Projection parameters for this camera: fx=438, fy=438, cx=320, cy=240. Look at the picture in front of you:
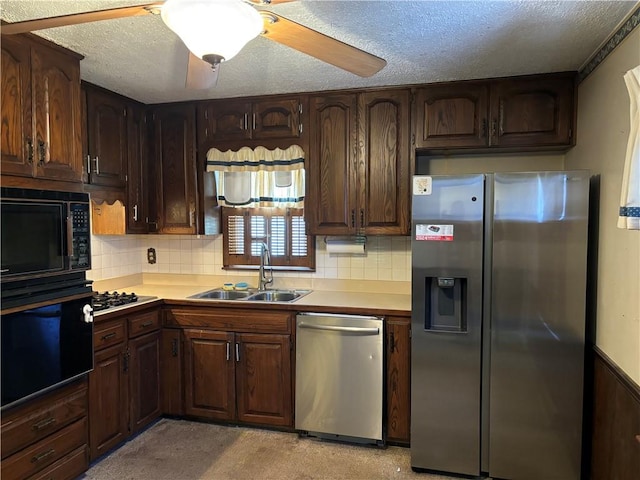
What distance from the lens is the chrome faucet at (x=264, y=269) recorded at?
11.0 ft

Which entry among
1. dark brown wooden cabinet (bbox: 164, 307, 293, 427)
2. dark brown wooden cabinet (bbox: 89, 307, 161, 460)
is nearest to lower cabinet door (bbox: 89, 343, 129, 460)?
dark brown wooden cabinet (bbox: 89, 307, 161, 460)

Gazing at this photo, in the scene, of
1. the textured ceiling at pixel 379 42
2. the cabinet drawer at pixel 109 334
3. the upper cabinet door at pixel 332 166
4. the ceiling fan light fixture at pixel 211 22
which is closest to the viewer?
the ceiling fan light fixture at pixel 211 22

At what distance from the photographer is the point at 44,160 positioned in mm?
2100

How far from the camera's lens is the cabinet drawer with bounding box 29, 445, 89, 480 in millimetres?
2090

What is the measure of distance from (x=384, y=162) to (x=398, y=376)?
4.46 ft

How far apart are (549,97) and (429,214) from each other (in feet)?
3.55

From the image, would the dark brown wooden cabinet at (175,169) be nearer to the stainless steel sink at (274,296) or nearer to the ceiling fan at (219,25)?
the stainless steel sink at (274,296)

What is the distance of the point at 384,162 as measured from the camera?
9.46 ft

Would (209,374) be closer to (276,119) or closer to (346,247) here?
(346,247)

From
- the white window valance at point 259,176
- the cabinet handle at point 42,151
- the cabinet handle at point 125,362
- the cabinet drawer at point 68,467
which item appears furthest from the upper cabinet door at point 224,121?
the cabinet drawer at point 68,467

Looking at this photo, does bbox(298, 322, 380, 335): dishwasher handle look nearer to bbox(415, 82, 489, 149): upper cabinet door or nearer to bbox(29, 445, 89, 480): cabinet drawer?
bbox(415, 82, 489, 149): upper cabinet door

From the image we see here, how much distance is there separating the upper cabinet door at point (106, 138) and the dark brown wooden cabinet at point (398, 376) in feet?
6.73

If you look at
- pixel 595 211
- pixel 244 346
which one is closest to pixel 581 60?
pixel 595 211

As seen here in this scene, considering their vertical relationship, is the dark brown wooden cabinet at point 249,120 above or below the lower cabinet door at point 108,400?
above
